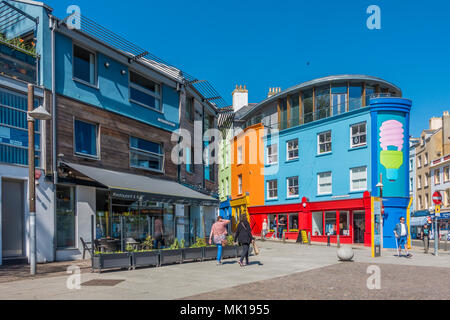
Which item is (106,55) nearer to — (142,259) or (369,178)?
(142,259)

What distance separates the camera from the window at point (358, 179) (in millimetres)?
30312

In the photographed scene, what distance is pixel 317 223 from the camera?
33.1 m

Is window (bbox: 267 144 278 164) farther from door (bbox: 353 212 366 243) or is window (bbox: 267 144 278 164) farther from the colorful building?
door (bbox: 353 212 366 243)

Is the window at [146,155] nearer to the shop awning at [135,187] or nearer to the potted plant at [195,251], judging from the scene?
the shop awning at [135,187]

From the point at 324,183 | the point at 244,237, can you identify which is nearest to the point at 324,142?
the point at 324,183

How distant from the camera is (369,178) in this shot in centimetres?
2984

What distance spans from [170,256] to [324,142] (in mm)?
21430

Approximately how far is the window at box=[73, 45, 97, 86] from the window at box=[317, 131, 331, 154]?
20070 millimetres

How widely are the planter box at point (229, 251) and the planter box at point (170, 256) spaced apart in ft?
7.40

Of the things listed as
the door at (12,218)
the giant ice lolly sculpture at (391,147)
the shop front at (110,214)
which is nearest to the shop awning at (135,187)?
the shop front at (110,214)

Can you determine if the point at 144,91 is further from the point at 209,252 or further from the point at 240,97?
the point at 240,97

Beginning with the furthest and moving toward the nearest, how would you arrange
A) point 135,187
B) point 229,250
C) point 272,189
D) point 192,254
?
point 272,189, point 229,250, point 135,187, point 192,254

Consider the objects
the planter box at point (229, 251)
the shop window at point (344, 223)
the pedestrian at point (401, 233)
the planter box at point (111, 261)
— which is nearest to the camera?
the planter box at point (111, 261)
